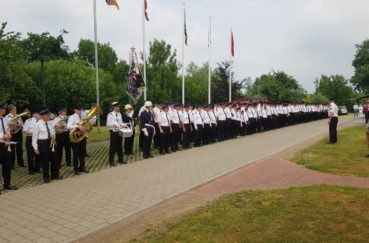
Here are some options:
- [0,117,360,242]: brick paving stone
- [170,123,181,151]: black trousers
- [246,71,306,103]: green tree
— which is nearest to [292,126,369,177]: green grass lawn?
[0,117,360,242]: brick paving stone

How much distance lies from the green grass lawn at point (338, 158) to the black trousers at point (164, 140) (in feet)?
16.1

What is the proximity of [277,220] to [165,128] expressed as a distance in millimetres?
9610

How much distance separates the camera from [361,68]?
36.8 meters

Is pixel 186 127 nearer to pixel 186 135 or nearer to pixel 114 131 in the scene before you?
pixel 186 135

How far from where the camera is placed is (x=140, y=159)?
1373 cm

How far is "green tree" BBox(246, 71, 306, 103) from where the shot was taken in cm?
4109

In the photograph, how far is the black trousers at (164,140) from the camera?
49.4ft

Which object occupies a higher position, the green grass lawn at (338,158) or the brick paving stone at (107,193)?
the green grass lawn at (338,158)

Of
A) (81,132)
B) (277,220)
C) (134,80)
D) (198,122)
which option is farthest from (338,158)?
(134,80)

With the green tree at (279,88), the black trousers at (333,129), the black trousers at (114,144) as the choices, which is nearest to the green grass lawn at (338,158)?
the black trousers at (333,129)

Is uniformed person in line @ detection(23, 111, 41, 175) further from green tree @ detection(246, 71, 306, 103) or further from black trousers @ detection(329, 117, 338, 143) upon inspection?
green tree @ detection(246, 71, 306, 103)

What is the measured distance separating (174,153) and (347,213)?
9.20m

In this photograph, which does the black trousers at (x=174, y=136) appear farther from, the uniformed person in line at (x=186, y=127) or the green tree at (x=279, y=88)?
the green tree at (x=279, y=88)

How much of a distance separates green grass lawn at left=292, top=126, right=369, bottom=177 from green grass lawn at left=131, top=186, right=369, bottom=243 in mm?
2585
